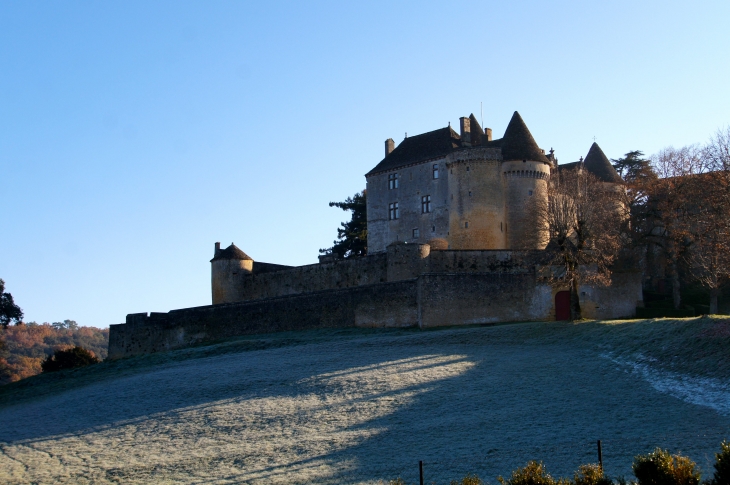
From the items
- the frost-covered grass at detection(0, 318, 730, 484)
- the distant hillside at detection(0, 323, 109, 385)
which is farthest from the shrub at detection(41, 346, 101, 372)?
the distant hillside at detection(0, 323, 109, 385)

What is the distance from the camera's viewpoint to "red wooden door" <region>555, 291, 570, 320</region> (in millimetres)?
41125

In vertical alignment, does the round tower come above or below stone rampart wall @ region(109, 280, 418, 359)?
above

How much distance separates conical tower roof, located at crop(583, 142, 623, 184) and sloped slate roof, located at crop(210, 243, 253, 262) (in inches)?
918

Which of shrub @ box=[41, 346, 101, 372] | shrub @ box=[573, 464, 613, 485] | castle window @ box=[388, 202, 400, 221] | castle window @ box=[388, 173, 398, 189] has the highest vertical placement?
castle window @ box=[388, 173, 398, 189]

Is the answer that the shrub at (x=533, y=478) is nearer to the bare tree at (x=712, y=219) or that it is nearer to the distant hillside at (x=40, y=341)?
the bare tree at (x=712, y=219)

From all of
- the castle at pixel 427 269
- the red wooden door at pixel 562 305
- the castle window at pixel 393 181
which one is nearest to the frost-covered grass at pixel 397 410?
the castle at pixel 427 269

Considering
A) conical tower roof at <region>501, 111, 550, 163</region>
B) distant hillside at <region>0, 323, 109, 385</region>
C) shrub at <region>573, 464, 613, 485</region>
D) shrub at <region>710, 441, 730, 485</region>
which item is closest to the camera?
shrub at <region>710, 441, 730, 485</region>

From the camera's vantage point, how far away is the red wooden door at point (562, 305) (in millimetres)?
41125

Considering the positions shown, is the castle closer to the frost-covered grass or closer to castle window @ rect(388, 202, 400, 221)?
castle window @ rect(388, 202, 400, 221)

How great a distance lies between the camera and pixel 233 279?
53.3 meters

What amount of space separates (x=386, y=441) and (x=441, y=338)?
14850mm

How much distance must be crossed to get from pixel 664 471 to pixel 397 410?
37.9 feet

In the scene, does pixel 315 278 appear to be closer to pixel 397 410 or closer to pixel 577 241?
pixel 577 241

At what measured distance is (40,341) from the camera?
121m
